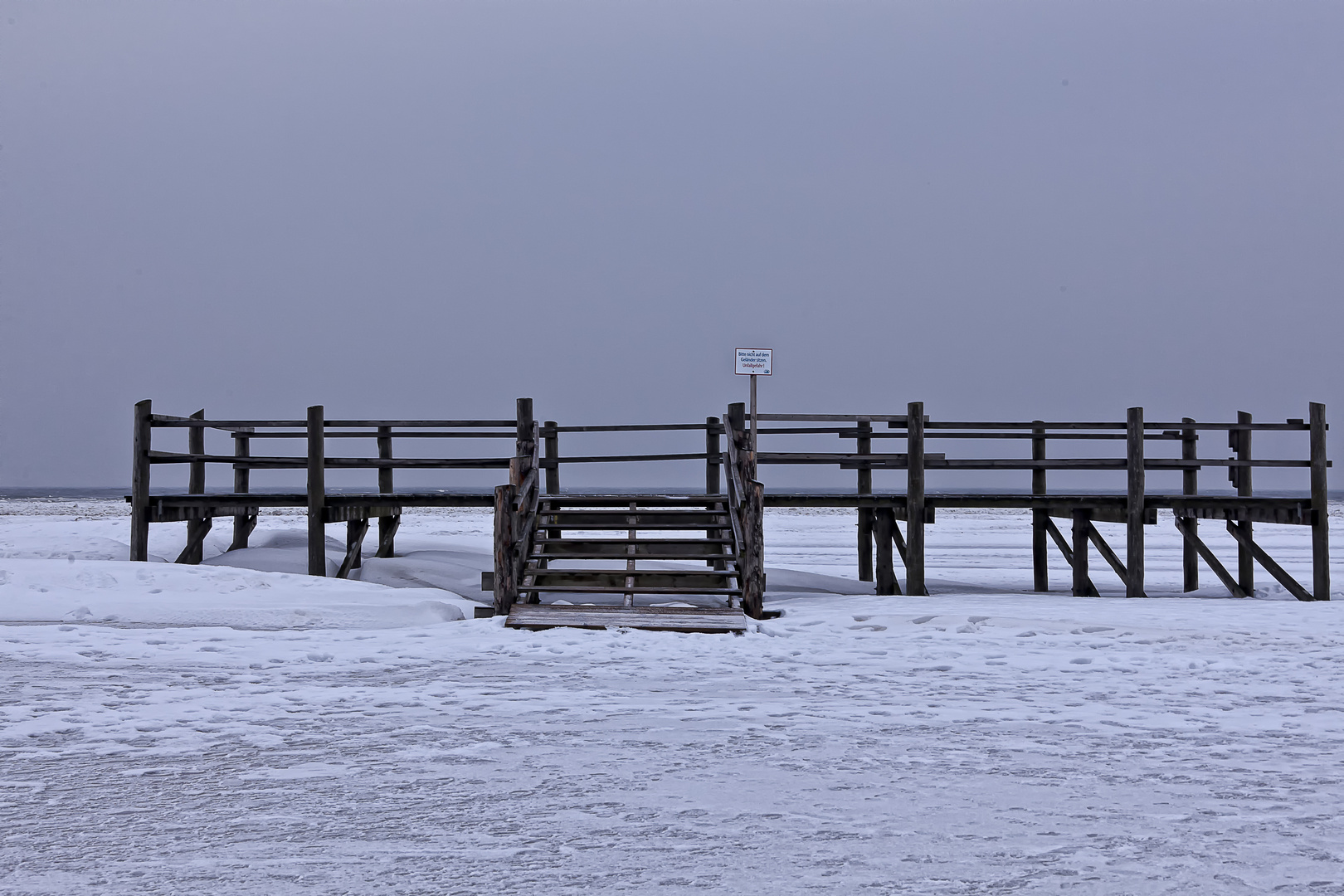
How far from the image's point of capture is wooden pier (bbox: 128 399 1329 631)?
1076 centimetres

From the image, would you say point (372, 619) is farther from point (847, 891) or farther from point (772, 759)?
point (847, 891)

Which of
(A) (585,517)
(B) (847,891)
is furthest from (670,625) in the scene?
(B) (847,891)

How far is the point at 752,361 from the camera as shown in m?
11.9

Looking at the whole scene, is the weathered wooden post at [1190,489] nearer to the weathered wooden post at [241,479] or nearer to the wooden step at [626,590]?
the wooden step at [626,590]

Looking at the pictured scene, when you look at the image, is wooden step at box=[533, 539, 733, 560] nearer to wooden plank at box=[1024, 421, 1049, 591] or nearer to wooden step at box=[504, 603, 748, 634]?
wooden step at box=[504, 603, 748, 634]

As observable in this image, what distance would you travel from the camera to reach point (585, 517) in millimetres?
11898

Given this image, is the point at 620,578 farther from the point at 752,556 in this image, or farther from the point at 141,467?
the point at 141,467

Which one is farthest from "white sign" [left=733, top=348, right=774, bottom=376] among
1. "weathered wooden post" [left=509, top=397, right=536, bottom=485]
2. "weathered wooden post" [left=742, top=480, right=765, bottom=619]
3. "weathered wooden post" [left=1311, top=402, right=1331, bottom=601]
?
"weathered wooden post" [left=1311, top=402, right=1331, bottom=601]

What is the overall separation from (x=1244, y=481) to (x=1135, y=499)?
110 inches

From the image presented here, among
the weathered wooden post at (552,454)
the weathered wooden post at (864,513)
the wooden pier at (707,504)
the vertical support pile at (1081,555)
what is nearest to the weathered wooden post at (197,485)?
the wooden pier at (707,504)

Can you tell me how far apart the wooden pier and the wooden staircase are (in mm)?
25

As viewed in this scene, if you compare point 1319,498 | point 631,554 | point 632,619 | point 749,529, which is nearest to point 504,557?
point 631,554

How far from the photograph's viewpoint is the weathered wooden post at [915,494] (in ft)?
41.8

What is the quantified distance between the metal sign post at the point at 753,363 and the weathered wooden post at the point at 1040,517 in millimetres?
4717
